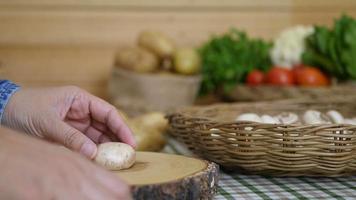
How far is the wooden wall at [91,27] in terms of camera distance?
2189 millimetres

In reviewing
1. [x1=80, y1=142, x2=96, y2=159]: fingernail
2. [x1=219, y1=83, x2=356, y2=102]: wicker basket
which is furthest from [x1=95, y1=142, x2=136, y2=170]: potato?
[x1=219, y1=83, x2=356, y2=102]: wicker basket

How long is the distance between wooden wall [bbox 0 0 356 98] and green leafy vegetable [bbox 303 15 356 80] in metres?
0.51

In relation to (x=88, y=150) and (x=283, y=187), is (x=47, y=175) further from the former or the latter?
(x=283, y=187)

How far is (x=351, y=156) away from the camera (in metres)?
0.95

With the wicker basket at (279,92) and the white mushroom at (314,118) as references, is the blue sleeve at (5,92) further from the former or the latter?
the wicker basket at (279,92)

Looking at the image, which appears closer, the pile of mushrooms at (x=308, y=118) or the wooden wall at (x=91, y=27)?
the pile of mushrooms at (x=308, y=118)

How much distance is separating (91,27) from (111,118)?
1.32 meters

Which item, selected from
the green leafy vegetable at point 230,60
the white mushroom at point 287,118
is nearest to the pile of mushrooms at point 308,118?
the white mushroom at point 287,118

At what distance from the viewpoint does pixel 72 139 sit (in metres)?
0.85

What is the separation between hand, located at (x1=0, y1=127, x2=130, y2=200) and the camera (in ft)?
1.88

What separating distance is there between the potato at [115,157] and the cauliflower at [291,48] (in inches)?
47.8

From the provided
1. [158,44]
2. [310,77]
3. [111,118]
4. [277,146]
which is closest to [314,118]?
[277,146]

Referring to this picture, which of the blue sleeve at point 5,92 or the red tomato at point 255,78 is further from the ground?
the blue sleeve at point 5,92

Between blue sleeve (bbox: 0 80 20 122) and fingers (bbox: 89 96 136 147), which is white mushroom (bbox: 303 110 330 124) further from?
blue sleeve (bbox: 0 80 20 122)
